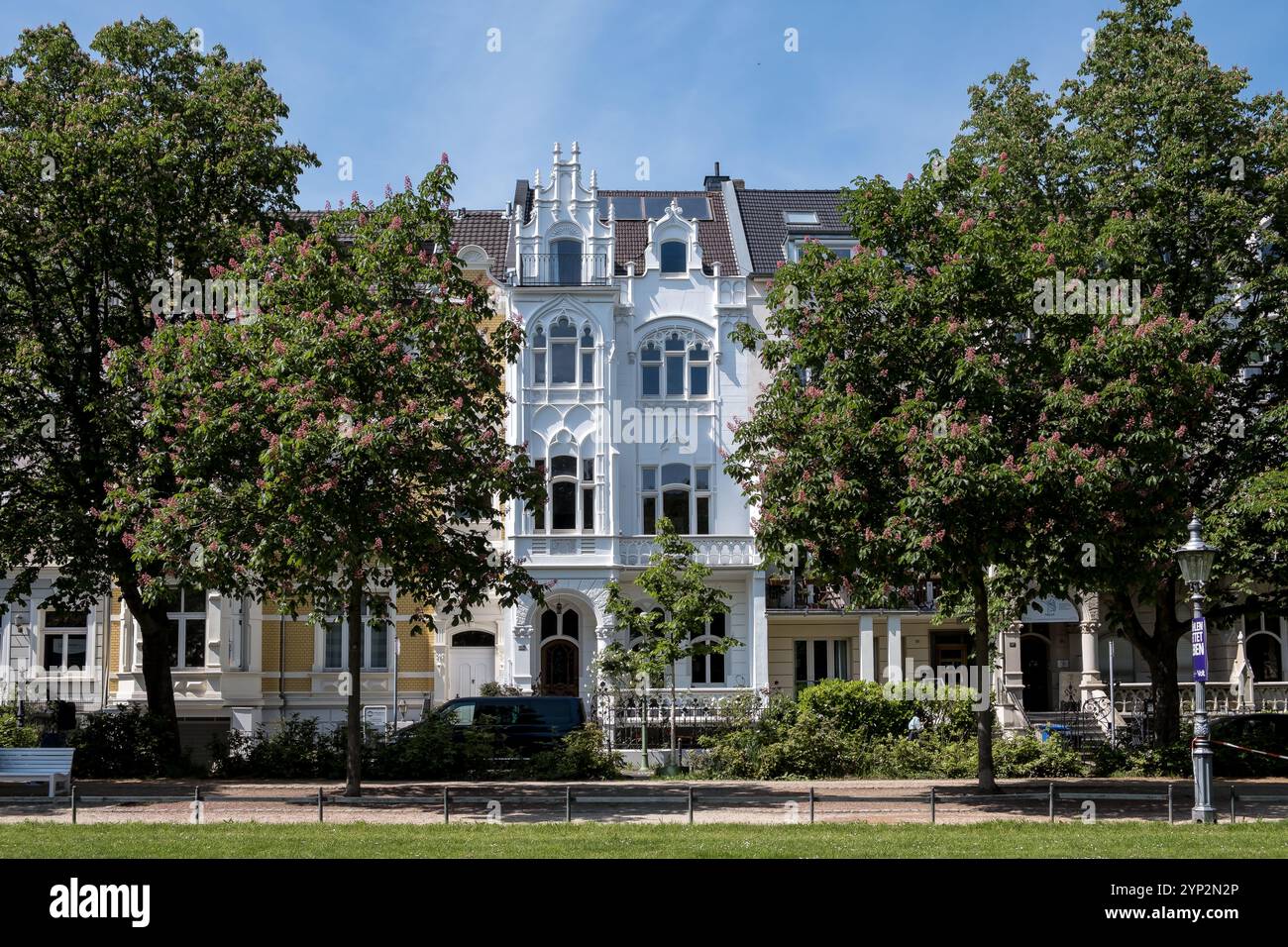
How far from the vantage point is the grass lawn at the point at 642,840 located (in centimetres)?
1514

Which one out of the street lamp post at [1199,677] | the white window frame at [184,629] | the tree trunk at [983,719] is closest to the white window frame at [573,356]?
the white window frame at [184,629]

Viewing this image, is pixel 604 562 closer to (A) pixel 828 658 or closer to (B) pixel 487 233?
(A) pixel 828 658

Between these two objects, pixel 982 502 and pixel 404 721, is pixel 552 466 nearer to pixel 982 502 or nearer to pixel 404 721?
pixel 404 721

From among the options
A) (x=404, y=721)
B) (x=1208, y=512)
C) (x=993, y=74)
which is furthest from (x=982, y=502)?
(x=404, y=721)

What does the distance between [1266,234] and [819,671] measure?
60.4 feet

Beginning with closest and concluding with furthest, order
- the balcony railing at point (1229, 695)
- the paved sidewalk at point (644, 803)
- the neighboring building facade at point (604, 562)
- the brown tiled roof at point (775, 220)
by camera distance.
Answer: the paved sidewalk at point (644, 803) < the balcony railing at point (1229, 695) < the neighboring building facade at point (604, 562) < the brown tiled roof at point (775, 220)

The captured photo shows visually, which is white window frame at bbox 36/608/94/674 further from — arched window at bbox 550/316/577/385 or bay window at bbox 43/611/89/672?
arched window at bbox 550/316/577/385

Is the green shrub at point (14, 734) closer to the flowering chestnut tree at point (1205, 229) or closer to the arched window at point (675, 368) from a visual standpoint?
the arched window at point (675, 368)

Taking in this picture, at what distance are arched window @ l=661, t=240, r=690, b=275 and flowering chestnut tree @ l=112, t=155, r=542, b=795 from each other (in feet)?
56.9

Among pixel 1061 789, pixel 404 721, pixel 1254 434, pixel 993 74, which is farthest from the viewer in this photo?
pixel 404 721

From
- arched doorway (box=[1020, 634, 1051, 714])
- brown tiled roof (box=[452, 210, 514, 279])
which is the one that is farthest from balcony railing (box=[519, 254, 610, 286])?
arched doorway (box=[1020, 634, 1051, 714])

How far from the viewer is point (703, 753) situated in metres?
26.2

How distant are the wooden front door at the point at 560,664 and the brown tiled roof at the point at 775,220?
12286 millimetres

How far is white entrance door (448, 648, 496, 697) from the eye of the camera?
3850cm
